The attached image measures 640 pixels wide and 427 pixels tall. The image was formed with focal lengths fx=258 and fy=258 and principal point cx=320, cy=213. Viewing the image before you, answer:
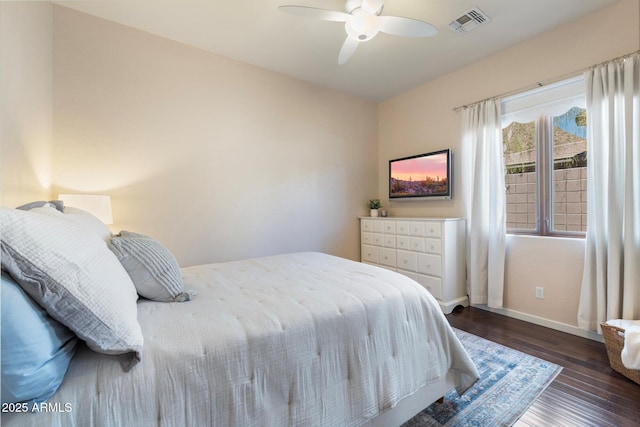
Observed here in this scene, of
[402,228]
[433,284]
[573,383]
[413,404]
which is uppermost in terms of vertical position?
[402,228]

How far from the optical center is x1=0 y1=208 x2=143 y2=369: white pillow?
64 centimetres

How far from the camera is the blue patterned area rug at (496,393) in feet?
4.58

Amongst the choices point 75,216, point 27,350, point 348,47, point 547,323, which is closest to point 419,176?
point 348,47

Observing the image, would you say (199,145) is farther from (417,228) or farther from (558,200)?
(558,200)

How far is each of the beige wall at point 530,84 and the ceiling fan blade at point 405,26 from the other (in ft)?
4.56

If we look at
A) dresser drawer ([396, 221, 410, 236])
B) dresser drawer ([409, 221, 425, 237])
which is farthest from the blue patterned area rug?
dresser drawer ([396, 221, 410, 236])

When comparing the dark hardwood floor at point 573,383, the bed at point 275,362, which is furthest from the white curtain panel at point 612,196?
the bed at point 275,362

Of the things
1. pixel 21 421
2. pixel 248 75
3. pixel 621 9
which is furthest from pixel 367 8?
pixel 21 421

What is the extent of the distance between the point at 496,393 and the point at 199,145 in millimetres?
3229

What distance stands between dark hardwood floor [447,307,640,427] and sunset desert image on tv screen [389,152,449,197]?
1651mm

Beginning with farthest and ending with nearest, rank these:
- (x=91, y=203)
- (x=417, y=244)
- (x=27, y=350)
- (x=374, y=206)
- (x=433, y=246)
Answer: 1. (x=374, y=206)
2. (x=417, y=244)
3. (x=433, y=246)
4. (x=91, y=203)
5. (x=27, y=350)

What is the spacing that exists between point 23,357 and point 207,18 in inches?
106

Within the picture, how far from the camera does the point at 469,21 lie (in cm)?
230

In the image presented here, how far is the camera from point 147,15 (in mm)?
2275
